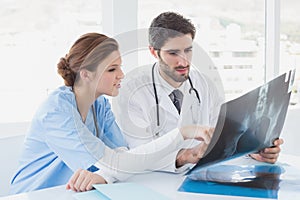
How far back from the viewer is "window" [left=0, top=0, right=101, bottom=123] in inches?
72.2

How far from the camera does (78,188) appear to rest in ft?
2.84

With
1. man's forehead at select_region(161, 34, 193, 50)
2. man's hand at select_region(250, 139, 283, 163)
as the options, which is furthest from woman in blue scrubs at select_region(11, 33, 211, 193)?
man's hand at select_region(250, 139, 283, 163)

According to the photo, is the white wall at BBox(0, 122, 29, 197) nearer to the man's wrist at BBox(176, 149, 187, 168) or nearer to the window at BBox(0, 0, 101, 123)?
the window at BBox(0, 0, 101, 123)

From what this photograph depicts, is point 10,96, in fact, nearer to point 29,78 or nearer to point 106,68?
point 29,78

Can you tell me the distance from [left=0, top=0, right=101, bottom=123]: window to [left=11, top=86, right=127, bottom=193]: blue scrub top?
0.61m

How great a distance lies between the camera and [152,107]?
3.03ft

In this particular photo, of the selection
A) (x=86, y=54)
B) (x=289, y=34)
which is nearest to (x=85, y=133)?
(x=86, y=54)

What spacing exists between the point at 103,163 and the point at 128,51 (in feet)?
0.83

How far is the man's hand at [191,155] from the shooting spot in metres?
0.92

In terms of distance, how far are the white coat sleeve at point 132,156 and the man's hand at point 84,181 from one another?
0.02 metres

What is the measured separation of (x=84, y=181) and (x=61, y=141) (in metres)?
0.27

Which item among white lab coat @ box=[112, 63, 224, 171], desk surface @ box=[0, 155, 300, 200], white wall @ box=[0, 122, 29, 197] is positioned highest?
white lab coat @ box=[112, 63, 224, 171]

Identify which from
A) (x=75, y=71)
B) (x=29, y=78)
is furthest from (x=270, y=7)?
(x=75, y=71)

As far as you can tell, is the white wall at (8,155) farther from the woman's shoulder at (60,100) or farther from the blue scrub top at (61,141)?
the woman's shoulder at (60,100)
